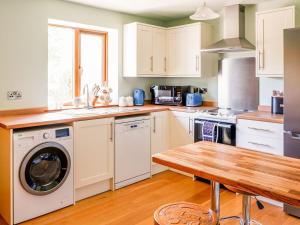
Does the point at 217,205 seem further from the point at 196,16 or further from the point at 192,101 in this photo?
the point at 192,101

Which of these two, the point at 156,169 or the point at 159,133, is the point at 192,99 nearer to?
the point at 159,133

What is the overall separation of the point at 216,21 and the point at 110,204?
9.44ft

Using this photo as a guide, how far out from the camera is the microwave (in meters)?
4.18

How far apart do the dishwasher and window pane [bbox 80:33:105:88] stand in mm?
1023

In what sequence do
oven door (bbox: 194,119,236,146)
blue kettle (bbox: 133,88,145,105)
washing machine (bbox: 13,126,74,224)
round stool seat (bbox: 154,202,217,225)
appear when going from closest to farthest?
round stool seat (bbox: 154,202,217,225)
washing machine (bbox: 13,126,74,224)
oven door (bbox: 194,119,236,146)
blue kettle (bbox: 133,88,145,105)

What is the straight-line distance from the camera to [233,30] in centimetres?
368

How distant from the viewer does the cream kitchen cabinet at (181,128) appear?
3.74 meters

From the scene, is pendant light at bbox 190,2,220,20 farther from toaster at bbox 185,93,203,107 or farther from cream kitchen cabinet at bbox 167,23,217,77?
toaster at bbox 185,93,203,107

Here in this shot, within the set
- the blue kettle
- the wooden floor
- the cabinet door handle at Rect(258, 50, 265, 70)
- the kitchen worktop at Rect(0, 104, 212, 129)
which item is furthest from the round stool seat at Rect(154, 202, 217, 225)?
the blue kettle

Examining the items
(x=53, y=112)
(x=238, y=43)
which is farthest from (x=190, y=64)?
(x=53, y=112)

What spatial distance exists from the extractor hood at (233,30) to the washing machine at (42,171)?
2.10 meters

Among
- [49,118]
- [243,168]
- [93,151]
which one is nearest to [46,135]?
[49,118]

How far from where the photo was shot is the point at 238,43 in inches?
136

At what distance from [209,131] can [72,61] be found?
2.05 metres
